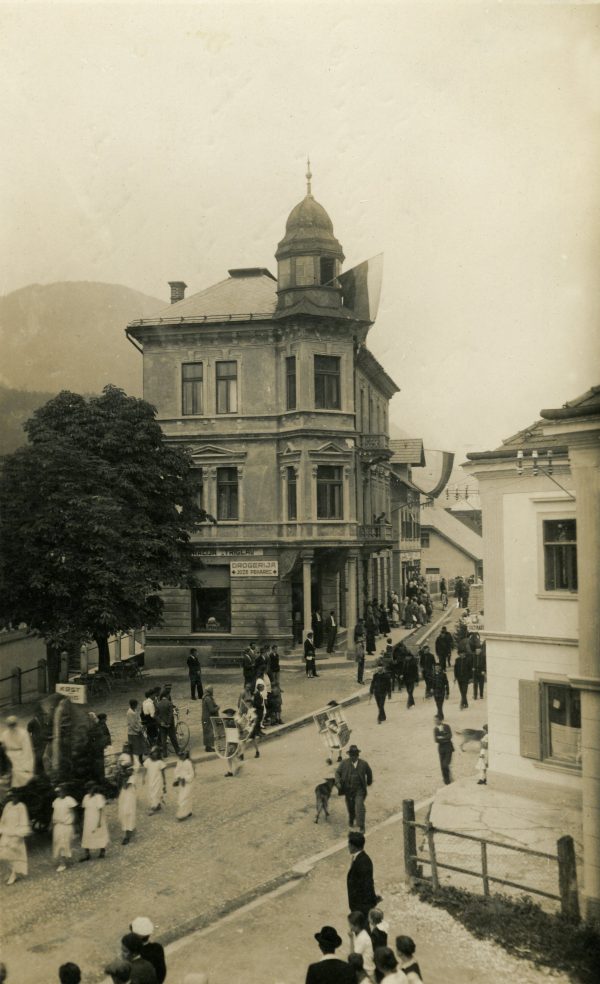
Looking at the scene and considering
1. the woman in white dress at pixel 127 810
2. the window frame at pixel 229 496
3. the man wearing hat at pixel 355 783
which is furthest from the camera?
the window frame at pixel 229 496

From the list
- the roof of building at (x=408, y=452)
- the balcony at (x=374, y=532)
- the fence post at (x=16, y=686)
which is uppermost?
the roof of building at (x=408, y=452)

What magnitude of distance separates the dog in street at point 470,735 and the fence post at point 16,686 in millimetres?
11354

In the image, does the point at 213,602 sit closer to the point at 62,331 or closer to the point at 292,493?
the point at 292,493

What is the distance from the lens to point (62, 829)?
10984 millimetres

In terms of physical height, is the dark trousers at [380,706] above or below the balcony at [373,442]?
below

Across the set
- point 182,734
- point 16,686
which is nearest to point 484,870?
point 182,734

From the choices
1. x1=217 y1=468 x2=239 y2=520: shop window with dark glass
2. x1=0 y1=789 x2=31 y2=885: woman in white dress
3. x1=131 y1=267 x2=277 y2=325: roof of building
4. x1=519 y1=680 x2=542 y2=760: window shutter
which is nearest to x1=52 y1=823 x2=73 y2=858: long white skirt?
x1=0 y1=789 x2=31 y2=885: woman in white dress

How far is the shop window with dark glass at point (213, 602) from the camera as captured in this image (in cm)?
2734

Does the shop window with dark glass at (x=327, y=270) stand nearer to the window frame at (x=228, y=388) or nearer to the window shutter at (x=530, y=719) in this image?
the window frame at (x=228, y=388)

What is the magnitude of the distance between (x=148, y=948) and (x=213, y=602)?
65.5 ft

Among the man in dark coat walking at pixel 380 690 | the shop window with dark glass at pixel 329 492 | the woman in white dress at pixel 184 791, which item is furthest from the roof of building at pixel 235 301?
the woman in white dress at pixel 184 791

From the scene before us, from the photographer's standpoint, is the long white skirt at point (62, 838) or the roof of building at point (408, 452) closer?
the long white skirt at point (62, 838)

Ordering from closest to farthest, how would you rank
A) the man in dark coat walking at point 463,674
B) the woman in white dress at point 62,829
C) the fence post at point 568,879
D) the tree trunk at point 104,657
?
the fence post at point 568,879
the woman in white dress at point 62,829
the man in dark coat walking at point 463,674
the tree trunk at point 104,657

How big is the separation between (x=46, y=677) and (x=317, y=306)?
14508 mm
